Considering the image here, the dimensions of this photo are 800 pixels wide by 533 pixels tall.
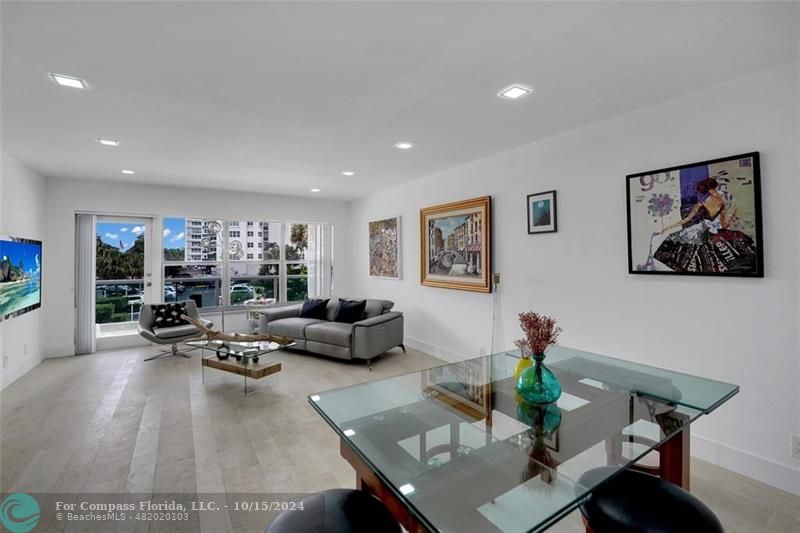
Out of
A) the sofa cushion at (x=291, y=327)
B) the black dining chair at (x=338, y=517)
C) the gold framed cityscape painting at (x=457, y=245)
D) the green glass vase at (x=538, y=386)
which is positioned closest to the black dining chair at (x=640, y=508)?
the green glass vase at (x=538, y=386)

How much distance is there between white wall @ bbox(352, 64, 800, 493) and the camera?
2107 millimetres

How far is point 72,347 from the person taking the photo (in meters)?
4.96

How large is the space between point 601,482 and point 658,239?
2195mm

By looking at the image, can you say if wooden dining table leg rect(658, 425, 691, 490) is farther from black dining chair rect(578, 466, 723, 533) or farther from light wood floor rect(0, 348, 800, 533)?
light wood floor rect(0, 348, 800, 533)

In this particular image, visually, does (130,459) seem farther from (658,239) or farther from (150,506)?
(658,239)

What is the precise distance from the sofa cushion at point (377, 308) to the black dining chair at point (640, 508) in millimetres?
3994

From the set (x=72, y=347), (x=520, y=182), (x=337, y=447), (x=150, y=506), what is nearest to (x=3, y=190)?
(x=72, y=347)

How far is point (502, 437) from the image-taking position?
130cm

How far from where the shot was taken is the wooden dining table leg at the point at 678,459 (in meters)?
1.60

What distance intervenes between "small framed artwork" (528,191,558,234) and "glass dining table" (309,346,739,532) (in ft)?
5.39

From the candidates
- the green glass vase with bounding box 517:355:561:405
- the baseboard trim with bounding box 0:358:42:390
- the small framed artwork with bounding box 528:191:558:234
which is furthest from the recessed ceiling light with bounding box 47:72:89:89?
the small framed artwork with bounding box 528:191:558:234

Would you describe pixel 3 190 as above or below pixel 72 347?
above

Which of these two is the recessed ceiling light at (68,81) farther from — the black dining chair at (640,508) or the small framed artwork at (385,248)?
the small framed artwork at (385,248)

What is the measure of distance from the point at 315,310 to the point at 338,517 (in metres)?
4.66
